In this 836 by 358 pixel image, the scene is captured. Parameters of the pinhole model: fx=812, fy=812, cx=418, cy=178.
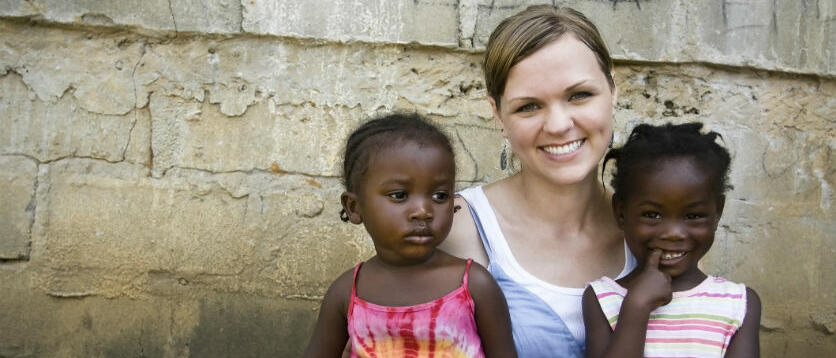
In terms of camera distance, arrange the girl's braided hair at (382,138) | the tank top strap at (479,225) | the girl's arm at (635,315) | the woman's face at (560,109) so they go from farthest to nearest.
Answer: the tank top strap at (479,225) → the woman's face at (560,109) → the girl's braided hair at (382,138) → the girl's arm at (635,315)

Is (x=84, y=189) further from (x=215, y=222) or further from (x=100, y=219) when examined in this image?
(x=215, y=222)

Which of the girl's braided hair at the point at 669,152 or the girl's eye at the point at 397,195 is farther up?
the girl's braided hair at the point at 669,152

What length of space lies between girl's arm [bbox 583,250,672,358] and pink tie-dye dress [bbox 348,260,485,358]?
34 cm

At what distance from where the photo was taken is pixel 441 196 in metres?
2.24

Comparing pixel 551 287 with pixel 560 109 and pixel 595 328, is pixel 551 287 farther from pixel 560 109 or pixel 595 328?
pixel 560 109

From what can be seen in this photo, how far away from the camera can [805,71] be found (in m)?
3.27

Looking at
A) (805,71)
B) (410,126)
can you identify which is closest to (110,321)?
(410,126)

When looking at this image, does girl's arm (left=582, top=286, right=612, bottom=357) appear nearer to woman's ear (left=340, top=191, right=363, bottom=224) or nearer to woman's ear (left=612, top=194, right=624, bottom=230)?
woman's ear (left=612, top=194, right=624, bottom=230)

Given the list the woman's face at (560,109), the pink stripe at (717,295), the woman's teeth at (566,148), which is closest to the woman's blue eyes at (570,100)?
the woman's face at (560,109)

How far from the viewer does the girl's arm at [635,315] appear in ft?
7.02

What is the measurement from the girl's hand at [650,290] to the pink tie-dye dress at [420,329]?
0.44 m

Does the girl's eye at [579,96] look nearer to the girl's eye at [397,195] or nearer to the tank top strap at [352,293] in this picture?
the girl's eye at [397,195]

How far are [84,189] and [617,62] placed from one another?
2201 millimetres

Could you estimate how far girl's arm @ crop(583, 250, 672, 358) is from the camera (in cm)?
214
